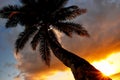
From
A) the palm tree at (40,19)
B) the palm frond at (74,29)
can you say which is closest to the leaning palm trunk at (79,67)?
the palm tree at (40,19)

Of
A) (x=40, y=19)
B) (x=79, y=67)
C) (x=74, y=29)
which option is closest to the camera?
(x=79, y=67)

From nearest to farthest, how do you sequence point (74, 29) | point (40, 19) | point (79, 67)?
point (79, 67) → point (40, 19) → point (74, 29)

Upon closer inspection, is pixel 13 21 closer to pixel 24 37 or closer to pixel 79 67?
pixel 24 37

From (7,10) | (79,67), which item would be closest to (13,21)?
(7,10)

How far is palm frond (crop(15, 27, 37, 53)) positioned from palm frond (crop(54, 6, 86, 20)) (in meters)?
2.53

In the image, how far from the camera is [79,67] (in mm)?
18781

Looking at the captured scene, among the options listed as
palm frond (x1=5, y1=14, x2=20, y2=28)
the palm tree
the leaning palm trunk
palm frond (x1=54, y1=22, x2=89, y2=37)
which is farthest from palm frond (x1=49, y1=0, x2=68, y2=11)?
the leaning palm trunk

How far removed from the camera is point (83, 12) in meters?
26.3

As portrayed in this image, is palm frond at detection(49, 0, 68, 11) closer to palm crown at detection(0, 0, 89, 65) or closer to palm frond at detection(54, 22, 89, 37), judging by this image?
palm crown at detection(0, 0, 89, 65)

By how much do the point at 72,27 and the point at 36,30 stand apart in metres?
3.69

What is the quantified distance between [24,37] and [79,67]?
26.0 ft

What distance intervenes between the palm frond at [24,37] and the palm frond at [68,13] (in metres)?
2.53

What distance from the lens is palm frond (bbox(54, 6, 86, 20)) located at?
966 inches

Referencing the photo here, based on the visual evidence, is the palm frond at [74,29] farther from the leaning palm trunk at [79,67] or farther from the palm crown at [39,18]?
the leaning palm trunk at [79,67]
